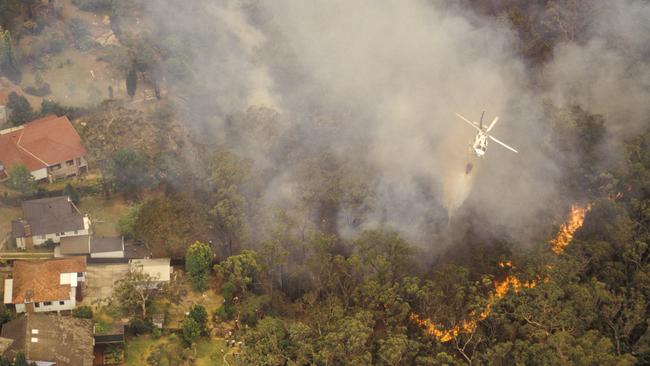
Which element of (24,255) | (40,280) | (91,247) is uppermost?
(91,247)

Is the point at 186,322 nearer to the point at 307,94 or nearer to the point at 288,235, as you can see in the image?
the point at 288,235

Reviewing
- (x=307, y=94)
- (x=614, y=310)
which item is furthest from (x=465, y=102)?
(x=614, y=310)

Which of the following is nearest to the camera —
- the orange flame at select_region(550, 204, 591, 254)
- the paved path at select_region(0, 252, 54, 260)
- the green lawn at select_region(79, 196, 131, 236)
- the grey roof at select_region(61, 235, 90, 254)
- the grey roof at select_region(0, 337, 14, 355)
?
the grey roof at select_region(0, 337, 14, 355)

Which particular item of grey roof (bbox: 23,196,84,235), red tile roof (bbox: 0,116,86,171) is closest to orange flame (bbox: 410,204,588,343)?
grey roof (bbox: 23,196,84,235)

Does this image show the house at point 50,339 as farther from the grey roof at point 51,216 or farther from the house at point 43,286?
the grey roof at point 51,216

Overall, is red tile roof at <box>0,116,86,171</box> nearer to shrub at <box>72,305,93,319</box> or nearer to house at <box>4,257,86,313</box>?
house at <box>4,257,86,313</box>

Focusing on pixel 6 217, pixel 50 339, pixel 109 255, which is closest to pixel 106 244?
pixel 109 255

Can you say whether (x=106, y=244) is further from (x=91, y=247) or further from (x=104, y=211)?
(x=104, y=211)
